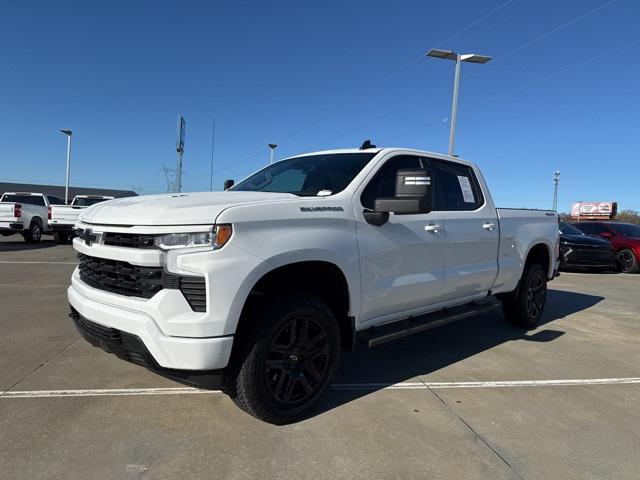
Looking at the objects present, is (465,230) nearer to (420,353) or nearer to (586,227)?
(420,353)

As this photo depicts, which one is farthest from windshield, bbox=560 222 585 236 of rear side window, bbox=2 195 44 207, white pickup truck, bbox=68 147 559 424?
rear side window, bbox=2 195 44 207

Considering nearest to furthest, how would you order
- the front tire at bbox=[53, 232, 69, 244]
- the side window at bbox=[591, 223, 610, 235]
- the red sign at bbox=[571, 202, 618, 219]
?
the side window at bbox=[591, 223, 610, 235] < the front tire at bbox=[53, 232, 69, 244] < the red sign at bbox=[571, 202, 618, 219]

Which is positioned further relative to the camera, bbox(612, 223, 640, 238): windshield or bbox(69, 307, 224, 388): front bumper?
bbox(612, 223, 640, 238): windshield

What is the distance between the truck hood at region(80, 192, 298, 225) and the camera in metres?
2.71

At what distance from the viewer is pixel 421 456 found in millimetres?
2807

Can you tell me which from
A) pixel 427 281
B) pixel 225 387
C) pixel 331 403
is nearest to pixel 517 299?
pixel 427 281

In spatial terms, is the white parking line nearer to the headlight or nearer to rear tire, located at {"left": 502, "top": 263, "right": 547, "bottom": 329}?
the headlight

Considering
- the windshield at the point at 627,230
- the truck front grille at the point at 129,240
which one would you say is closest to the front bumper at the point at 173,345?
the truck front grille at the point at 129,240

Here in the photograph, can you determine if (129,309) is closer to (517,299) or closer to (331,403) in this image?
(331,403)

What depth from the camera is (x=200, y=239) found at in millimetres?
2703

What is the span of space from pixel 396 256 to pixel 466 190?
1682mm

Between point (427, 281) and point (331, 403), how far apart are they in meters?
1.35

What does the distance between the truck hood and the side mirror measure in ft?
2.39

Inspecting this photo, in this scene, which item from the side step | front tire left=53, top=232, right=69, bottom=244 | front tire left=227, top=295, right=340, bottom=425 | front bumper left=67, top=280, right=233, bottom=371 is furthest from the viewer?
front tire left=53, top=232, right=69, bottom=244
